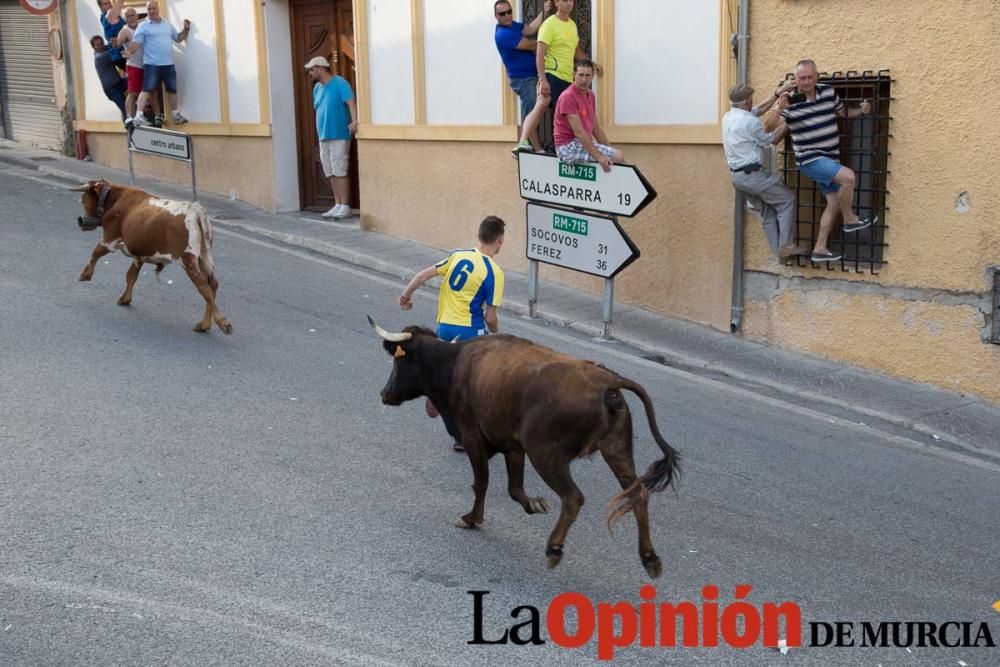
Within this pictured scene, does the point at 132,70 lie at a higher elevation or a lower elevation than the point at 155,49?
lower

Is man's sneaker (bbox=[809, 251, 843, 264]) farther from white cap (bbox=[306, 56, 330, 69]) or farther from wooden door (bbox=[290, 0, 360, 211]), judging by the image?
wooden door (bbox=[290, 0, 360, 211])

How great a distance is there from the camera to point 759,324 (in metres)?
11.2

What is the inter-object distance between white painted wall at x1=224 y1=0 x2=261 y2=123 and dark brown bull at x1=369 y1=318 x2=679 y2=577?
11.3 meters

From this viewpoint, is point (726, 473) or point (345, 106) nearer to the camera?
point (726, 473)

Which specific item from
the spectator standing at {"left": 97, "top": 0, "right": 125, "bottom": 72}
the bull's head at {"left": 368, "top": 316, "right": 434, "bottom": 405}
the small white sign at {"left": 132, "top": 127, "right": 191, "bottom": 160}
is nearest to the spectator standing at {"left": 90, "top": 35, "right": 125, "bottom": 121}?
the spectator standing at {"left": 97, "top": 0, "right": 125, "bottom": 72}

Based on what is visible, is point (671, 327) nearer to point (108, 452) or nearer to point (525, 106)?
point (525, 106)

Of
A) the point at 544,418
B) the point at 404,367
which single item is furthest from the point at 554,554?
the point at 404,367

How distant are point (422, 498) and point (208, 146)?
12.3 metres

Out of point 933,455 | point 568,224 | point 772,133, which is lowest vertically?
point 933,455

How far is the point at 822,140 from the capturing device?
10.1 m

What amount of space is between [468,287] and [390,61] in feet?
26.3

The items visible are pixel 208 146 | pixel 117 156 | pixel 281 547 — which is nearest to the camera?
pixel 281 547

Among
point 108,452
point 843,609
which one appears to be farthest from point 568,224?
point 843,609

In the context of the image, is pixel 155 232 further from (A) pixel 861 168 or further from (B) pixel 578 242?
(A) pixel 861 168
